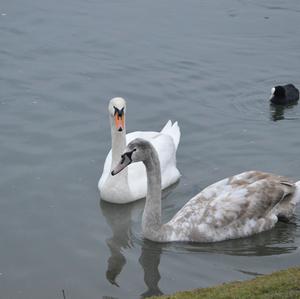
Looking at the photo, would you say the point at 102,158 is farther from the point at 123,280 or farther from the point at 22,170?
the point at 123,280

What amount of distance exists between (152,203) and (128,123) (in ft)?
13.6

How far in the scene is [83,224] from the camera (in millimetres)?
11516

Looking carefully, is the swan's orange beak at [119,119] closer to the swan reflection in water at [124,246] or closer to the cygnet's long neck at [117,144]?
the cygnet's long neck at [117,144]

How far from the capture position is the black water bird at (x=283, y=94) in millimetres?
16172

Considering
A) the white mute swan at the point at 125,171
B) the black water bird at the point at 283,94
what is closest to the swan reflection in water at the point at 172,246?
the white mute swan at the point at 125,171

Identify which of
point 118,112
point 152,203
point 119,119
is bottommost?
point 152,203

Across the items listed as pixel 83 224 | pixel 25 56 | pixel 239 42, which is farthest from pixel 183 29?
pixel 83 224

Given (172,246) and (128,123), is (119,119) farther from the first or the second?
(128,123)

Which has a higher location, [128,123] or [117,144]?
[117,144]

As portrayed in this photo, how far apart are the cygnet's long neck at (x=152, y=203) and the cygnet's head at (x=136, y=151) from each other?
0.24ft

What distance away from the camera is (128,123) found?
594 inches

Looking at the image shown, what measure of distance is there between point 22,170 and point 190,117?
3601mm

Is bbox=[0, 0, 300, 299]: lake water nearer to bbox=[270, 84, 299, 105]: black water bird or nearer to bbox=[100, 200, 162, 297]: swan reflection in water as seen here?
bbox=[100, 200, 162, 297]: swan reflection in water

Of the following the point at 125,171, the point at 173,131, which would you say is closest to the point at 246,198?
the point at 125,171
